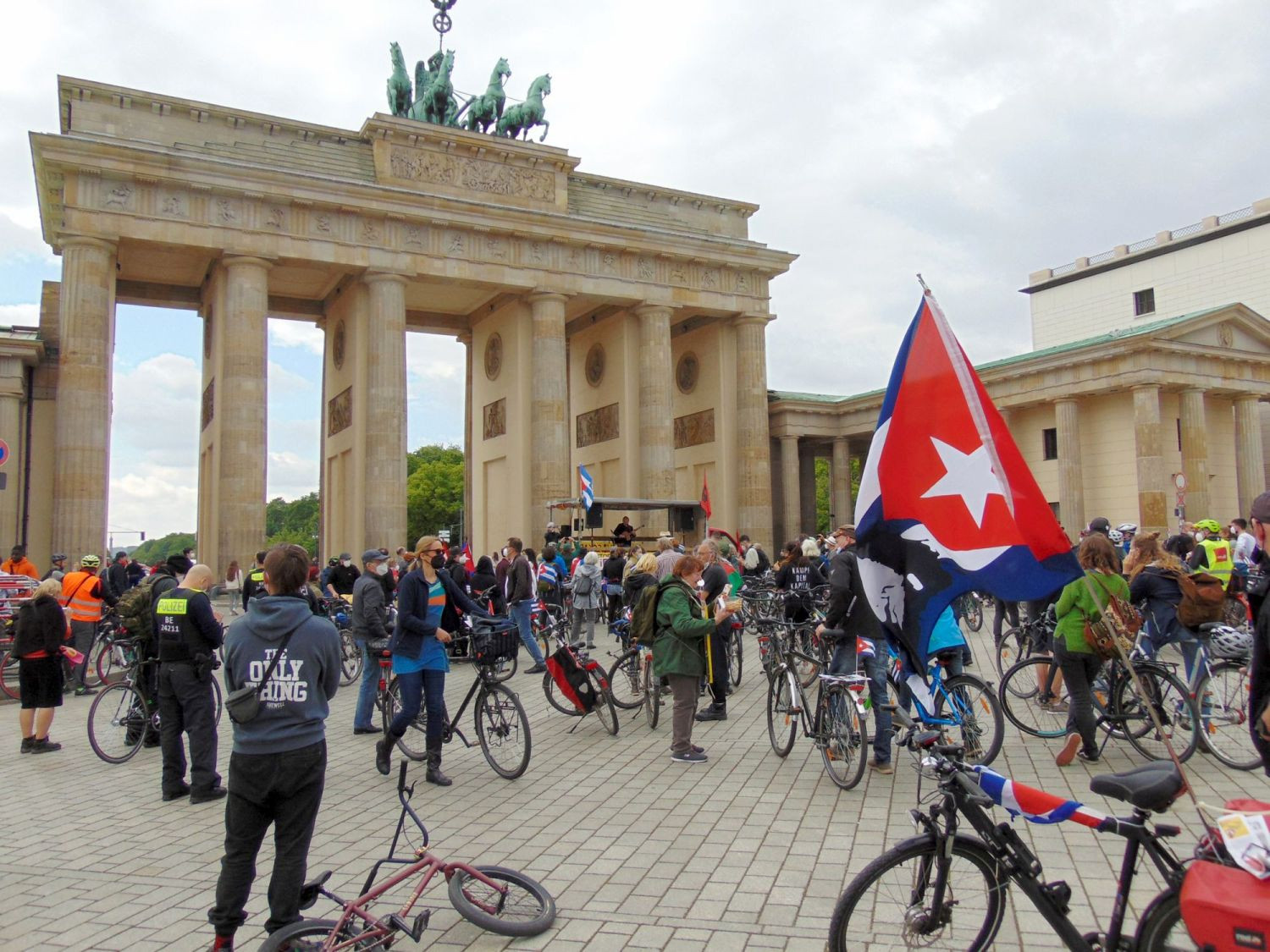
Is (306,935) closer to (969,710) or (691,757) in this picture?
(691,757)

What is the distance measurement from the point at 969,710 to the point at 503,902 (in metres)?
4.34

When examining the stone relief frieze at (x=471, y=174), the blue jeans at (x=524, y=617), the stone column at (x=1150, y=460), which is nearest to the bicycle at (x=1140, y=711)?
the blue jeans at (x=524, y=617)

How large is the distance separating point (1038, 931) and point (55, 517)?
28.7 metres

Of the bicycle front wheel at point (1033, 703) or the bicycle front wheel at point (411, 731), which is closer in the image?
the bicycle front wheel at point (411, 731)

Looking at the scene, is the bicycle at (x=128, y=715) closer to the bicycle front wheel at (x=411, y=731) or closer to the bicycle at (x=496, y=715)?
the bicycle front wheel at (x=411, y=731)

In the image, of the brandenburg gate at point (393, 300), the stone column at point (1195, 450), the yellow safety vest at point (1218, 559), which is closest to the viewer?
the yellow safety vest at point (1218, 559)

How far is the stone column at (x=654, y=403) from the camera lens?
36750mm

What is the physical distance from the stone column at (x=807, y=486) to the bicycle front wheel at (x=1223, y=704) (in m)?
37.7

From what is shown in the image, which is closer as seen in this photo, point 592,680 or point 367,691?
point 592,680

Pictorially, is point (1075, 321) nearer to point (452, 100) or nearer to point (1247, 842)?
point (452, 100)

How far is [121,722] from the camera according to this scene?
9.10 meters

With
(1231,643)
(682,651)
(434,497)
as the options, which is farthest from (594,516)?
(434,497)

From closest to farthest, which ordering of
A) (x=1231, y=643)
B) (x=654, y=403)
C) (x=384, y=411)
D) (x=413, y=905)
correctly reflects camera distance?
(x=413, y=905), (x=1231, y=643), (x=384, y=411), (x=654, y=403)

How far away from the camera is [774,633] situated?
11.3 meters
